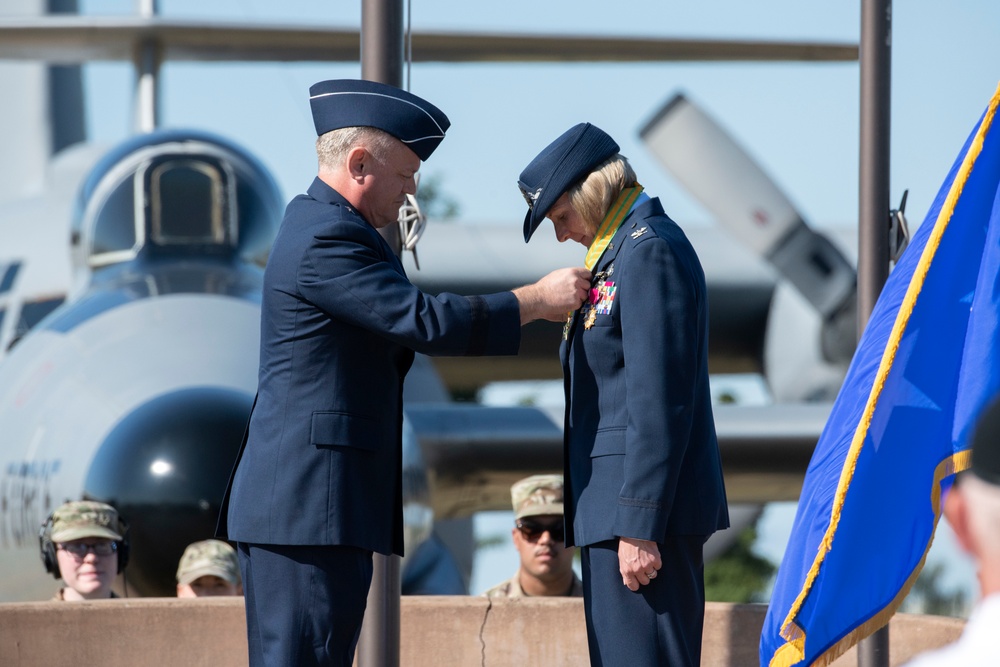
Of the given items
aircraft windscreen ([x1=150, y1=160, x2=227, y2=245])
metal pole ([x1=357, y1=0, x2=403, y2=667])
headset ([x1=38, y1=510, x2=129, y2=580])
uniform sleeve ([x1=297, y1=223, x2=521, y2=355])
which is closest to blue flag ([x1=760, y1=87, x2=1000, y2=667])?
uniform sleeve ([x1=297, y1=223, x2=521, y2=355])

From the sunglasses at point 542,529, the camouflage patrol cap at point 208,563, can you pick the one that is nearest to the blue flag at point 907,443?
the sunglasses at point 542,529

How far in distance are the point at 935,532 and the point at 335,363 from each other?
3.68 ft

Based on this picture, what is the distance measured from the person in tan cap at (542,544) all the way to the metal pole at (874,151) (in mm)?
1794

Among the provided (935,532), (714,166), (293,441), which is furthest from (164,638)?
(714,166)

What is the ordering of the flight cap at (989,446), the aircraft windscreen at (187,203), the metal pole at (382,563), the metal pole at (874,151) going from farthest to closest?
the aircraft windscreen at (187,203)
the metal pole at (874,151)
the metal pole at (382,563)
the flight cap at (989,446)

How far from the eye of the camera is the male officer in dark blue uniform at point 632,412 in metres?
2.46

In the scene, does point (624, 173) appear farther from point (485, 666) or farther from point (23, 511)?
point (23, 511)

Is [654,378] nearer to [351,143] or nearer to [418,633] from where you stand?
[351,143]

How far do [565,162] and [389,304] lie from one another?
1.47 ft

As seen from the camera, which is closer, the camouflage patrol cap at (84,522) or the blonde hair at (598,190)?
the blonde hair at (598,190)

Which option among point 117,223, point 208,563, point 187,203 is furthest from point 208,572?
point 117,223

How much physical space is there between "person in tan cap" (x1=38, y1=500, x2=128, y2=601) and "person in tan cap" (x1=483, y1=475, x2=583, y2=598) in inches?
53.6

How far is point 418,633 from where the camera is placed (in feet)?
12.4

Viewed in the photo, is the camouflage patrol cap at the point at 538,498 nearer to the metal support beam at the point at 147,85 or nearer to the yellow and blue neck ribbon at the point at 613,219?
the yellow and blue neck ribbon at the point at 613,219
